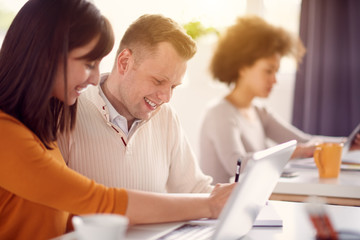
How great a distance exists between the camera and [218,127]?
2480mm

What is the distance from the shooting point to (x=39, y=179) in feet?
3.38

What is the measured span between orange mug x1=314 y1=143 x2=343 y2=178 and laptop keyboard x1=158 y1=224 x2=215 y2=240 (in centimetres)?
94

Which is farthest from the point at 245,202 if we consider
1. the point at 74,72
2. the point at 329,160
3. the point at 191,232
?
the point at 329,160

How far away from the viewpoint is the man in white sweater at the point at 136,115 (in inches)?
60.6

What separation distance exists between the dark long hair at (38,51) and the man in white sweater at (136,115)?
0.36m

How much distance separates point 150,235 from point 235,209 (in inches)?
11.6

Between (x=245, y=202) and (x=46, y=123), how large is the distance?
56cm

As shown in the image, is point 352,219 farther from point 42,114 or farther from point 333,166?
point 42,114

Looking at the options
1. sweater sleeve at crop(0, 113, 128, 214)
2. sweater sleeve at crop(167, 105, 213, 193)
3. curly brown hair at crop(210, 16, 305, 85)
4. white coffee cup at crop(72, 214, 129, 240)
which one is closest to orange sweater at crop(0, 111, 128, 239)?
sweater sleeve at crop(0, 113, 128, 214)

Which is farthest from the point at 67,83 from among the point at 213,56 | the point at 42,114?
the point at 213,56

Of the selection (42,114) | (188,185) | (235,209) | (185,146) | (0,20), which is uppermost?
(0,20)

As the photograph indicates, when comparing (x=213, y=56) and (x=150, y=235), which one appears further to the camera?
(x=213, y=56)

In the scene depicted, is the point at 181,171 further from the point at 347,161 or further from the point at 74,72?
the point at 347,161

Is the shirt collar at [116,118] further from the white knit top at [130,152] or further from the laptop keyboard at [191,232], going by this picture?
the laptop keyboard at [191,232]
